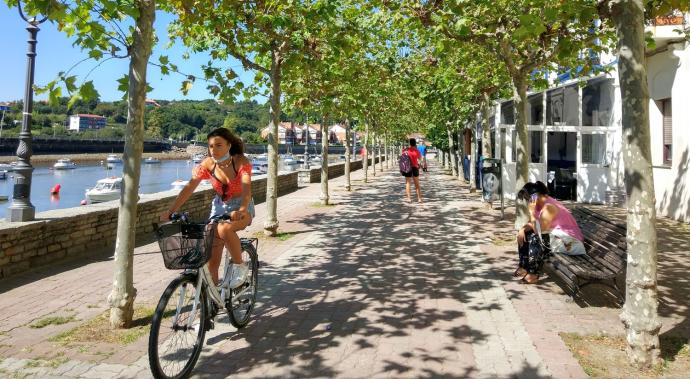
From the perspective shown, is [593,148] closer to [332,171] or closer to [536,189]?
[536,189]

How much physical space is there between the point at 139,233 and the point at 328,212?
5549mm

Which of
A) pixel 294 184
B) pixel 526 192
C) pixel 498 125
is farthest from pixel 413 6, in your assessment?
pixel 294 184

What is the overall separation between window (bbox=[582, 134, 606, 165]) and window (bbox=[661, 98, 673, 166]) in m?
2.54

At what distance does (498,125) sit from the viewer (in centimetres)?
1616

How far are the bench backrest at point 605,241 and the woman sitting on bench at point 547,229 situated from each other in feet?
0.63

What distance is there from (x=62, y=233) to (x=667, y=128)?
45.4 ft

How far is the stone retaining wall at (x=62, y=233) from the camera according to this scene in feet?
20.8

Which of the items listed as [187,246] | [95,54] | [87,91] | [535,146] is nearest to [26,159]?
[95,54]

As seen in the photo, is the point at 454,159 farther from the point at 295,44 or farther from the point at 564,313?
the point at 564,313

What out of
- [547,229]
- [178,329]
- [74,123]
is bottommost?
[178,329]

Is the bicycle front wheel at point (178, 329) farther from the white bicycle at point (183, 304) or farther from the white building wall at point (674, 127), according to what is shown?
the white building wall at point (674, 127)

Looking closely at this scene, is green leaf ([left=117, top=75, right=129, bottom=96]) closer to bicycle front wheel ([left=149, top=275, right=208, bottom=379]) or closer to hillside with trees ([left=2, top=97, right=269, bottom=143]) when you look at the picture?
bicycle front wheel ([left=149, top=275, right=208, bottom=379])

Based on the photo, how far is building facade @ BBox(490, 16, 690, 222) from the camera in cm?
1133

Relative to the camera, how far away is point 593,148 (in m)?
15.6
